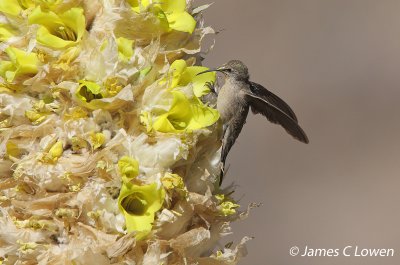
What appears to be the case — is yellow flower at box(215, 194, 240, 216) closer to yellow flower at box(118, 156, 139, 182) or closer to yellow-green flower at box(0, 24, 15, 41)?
yellow flower at box(118, 156, 139, 182)

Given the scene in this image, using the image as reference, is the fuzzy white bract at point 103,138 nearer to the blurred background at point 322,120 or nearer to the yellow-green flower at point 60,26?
the yellow-green flower at point 60,26

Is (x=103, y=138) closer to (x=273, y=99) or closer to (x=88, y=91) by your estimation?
(x=88, y=91)

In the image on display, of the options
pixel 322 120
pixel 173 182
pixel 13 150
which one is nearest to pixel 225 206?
pixel 173 182

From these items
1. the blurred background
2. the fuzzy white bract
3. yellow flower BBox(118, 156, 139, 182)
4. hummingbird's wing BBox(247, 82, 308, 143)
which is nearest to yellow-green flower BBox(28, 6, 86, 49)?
the fuzzy white bract

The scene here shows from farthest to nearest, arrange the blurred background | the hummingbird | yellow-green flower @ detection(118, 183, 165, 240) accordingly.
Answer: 1. the blurred background
2. the hummingbird
3. yellow-green flower @ detection(118, 183, 165, 240)

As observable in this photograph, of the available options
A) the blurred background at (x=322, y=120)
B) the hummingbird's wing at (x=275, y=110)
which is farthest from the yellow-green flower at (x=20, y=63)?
the blurred background at (x=322, y=120)

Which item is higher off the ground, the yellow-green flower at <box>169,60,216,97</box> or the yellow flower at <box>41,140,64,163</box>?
the yellow-green flower at <box>169,60,216,97</box>
